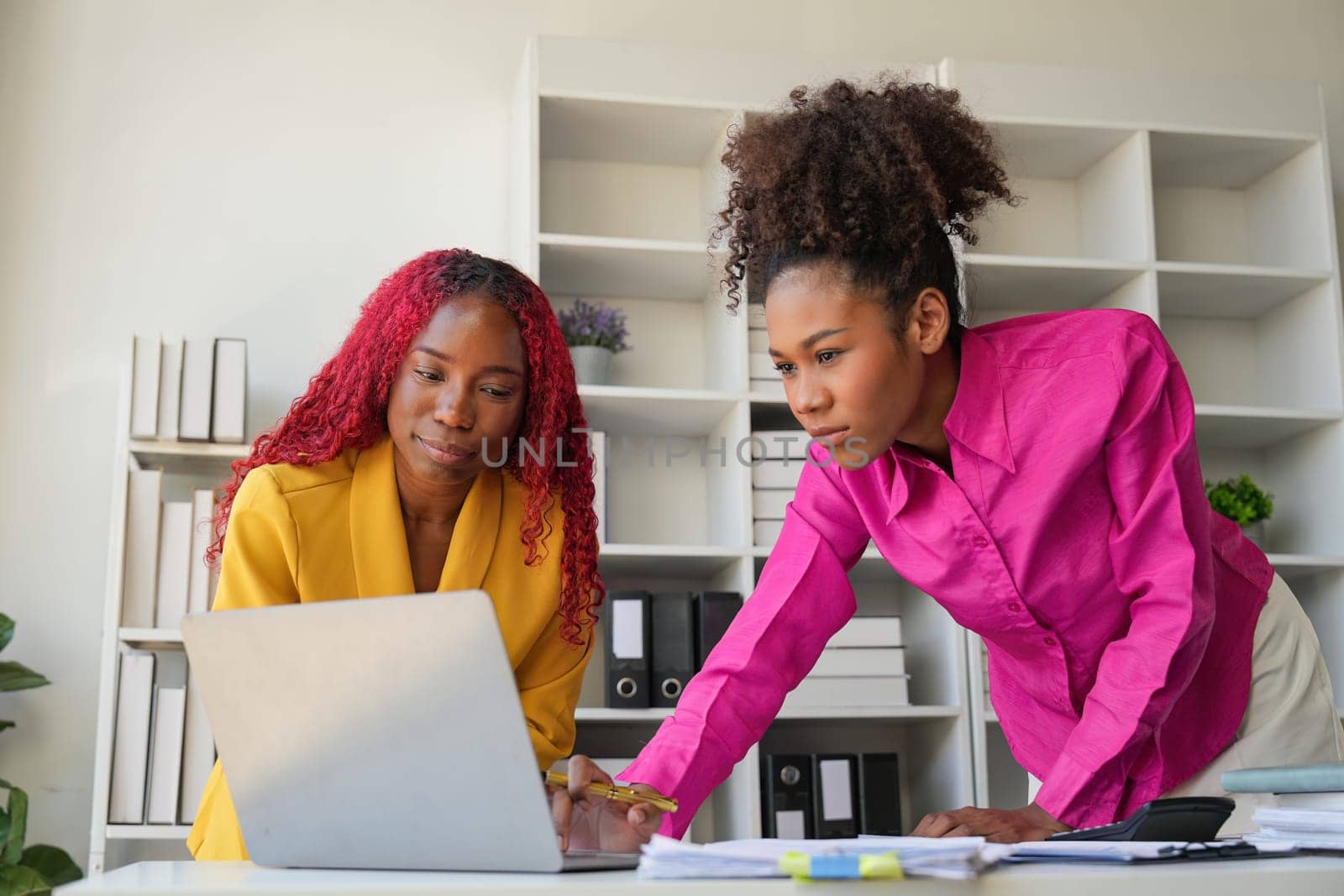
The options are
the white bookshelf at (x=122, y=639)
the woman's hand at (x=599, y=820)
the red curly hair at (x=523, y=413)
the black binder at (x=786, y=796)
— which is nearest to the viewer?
the woman's hand at (x=599, y=820)

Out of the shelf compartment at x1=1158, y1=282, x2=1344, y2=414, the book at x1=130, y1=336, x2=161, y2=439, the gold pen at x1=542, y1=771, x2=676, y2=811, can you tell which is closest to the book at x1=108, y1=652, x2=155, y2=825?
the book at x1=130, y1=336, x2=161, y2=439

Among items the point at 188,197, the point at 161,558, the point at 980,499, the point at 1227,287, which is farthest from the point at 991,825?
the point at 188,197

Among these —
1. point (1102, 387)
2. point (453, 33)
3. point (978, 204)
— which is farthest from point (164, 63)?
point (1102, 387)

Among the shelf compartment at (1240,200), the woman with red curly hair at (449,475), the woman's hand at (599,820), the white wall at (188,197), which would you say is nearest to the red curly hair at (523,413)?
the woman with red curly hair at (449,475)

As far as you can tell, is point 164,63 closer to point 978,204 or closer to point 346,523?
point 346,523

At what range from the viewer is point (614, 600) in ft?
8.98

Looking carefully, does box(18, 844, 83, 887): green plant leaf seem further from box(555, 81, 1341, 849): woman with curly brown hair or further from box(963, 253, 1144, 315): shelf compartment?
box(963, 253, 1144, 315): shelf compartment

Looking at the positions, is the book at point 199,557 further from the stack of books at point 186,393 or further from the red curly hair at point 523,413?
the red curly hair at point 523,413

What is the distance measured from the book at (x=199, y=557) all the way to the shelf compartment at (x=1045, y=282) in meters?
1.70

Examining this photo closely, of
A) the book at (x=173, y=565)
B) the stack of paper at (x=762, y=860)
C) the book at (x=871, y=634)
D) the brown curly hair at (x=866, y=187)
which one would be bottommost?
the stack of paper at (x=762, y=860)

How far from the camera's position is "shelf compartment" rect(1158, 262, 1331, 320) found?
3070 millimetres

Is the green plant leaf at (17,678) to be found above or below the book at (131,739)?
above

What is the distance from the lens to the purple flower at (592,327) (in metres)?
2.90

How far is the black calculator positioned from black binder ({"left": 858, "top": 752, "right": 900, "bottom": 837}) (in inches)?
73.5
